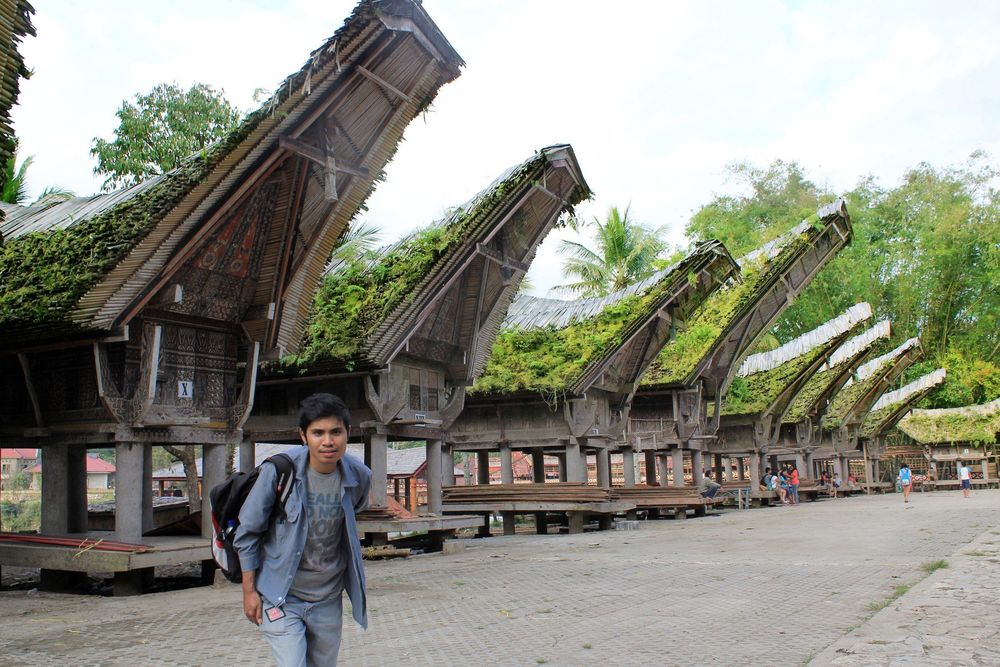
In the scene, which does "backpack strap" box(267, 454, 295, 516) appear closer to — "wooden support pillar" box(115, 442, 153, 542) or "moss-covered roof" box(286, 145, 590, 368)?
"wooden support pillar" box(115, 442, 153, 542)

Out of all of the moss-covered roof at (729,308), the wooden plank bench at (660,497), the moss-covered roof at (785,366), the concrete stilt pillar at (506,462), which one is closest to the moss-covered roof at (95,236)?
the concrete stilt pillar at (506,462)

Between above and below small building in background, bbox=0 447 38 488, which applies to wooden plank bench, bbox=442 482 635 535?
below

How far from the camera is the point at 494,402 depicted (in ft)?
71.0

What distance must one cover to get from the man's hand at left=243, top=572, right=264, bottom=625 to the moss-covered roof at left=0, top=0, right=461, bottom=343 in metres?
7.14

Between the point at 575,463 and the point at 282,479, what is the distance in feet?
58.4

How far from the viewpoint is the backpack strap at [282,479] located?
4.03 metres

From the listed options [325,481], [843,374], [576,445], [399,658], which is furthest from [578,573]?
[843,374]

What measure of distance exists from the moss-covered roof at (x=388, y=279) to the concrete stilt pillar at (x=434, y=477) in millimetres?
3057

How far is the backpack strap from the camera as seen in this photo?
403 cm

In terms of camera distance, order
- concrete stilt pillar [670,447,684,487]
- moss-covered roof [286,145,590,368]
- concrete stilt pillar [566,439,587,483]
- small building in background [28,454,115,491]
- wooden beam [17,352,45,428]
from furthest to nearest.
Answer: small building in background [28,454,115,491], concrete stilt pillar [670,447,684,487], concrete stilt pillar [566,439,587,483], moss-covered roof [286,145,590,368], wooden beam [17,352,45,428]

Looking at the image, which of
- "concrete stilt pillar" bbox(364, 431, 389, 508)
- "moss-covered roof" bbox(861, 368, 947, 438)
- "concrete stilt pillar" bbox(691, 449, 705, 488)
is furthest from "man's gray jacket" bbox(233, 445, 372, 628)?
"moss-covered roof" bbox(861, 368, 947, 438)

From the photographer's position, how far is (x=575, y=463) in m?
21.5

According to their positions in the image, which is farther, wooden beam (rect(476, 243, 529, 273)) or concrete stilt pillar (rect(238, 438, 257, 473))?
concrete stilt pillar (rect(238, 438, 257, 473))

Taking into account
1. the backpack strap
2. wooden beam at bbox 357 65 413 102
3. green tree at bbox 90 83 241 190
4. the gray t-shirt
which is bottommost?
the gray t-shirt
